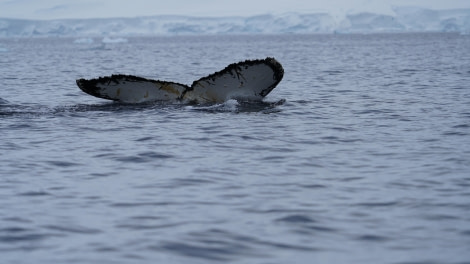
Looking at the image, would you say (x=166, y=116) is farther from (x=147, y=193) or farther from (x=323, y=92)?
(x=323, y=92)

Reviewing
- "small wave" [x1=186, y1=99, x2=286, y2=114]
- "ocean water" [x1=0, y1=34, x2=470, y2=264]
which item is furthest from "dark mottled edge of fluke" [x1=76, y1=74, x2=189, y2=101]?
"small wave" [x1=186, y1=99, x2=286, y2=114]

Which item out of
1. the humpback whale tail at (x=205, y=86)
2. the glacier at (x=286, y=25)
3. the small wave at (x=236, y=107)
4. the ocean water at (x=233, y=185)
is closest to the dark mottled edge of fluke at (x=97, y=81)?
the humpback whale tail at (x=205, y=86)

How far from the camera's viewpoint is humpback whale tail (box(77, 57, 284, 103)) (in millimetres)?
14227

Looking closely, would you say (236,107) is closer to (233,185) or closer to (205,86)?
(205,86)

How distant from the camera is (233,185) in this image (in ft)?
26.5

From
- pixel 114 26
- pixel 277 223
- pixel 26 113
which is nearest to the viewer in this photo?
pixel 277 223

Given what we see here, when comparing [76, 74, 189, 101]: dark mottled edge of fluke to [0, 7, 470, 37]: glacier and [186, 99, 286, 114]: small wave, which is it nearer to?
[186, 99, 286, 114]: small wave

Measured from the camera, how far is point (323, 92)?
20.5 m

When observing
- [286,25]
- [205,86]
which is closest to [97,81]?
[205,86]

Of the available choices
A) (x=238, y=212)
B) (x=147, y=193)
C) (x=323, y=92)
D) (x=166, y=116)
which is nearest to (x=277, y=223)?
(x=238, y=212)

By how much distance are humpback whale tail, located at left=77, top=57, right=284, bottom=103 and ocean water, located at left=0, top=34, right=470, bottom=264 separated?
0.99 feet

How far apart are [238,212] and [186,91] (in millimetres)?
8657

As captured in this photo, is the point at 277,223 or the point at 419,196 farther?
the point at 419,196

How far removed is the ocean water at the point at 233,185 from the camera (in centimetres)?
593
